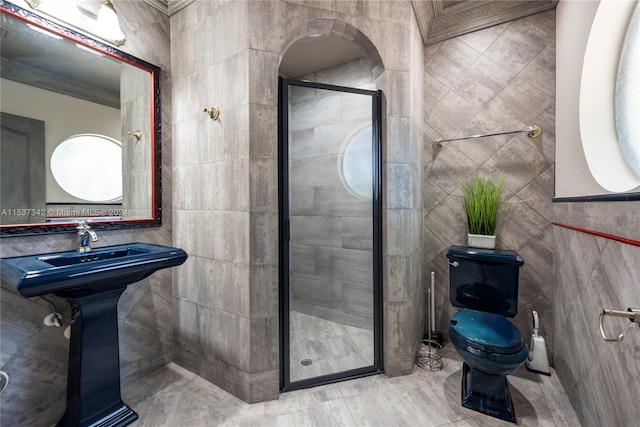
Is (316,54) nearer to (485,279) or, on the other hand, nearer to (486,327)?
(485,279)

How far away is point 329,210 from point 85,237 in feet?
5.24

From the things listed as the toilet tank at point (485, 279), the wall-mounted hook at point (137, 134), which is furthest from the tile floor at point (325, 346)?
the wall-mounted hook at point (137, 134)

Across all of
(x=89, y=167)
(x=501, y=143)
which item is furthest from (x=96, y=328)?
(x=501, y=143)

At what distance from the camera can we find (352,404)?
1.67 m

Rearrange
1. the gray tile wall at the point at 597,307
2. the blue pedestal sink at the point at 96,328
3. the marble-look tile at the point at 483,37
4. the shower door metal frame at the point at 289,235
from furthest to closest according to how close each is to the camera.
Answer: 1. the marble-look tile at the point at 483,37
2. the shower door metal frame at the point at 289,235
3. the blue pedestal sink at the point at 96,328
4. the gray tile wall at the point at 597,307

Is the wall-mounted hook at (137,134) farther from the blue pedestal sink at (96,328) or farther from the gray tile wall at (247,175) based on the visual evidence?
the blue pedestal sink at (96,328)

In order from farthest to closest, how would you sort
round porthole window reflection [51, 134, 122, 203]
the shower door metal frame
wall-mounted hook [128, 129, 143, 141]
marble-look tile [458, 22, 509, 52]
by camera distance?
marble-look tile [458, 22, 509, 52], wall-mounted hook [128, 129, 143, 141], the shower door metal frame, round porthole window reflection [51, 134, 122, 203]

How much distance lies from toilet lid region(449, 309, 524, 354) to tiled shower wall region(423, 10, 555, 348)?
65cm

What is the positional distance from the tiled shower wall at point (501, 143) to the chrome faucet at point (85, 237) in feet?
7.91

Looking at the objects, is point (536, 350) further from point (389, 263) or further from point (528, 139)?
point (528, 139)

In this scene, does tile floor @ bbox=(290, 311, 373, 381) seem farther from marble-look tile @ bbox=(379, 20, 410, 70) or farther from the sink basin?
marble-look tile @ bbox=(379, 20, 410, 70)

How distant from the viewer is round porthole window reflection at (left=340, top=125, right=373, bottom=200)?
2.02 meters

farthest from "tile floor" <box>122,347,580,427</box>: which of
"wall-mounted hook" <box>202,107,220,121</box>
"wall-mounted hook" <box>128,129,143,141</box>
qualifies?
"wall-mounted hook" <box>202,107,220,121</box>

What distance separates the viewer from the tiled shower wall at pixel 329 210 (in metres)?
1.99
